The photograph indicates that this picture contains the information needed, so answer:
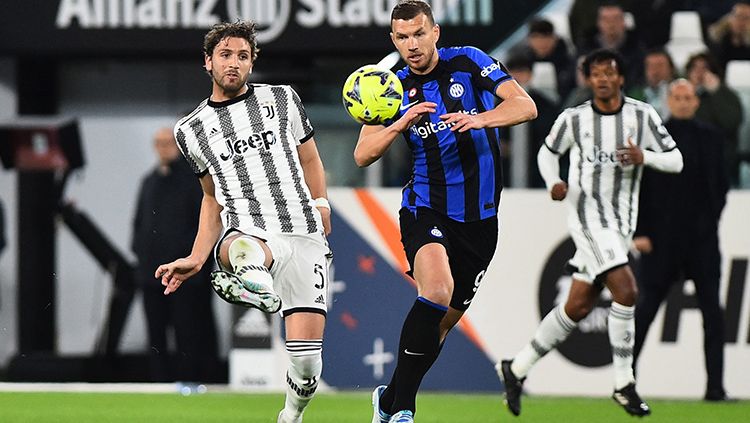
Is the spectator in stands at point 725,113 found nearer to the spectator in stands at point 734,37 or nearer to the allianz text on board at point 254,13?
the spectator in stands at point 734,37

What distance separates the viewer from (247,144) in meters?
6.87

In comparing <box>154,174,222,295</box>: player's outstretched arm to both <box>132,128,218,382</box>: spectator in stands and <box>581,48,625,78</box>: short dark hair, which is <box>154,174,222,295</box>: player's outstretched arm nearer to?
<box>581,48,625,78</box>: short dark hair

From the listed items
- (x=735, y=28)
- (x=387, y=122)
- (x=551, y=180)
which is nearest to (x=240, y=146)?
(x=387, y=122)

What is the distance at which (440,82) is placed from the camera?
22.8ft

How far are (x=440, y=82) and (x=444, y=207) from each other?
57 centimetres

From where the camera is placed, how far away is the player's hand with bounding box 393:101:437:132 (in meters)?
6.29

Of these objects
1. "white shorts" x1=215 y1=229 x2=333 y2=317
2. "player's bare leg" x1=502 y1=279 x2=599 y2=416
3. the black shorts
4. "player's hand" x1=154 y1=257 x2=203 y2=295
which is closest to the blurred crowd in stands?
"player's bare leg" x1=502 y1=279 x2=599 y2=416

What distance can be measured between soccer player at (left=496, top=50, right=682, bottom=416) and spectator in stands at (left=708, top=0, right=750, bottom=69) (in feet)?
10.0

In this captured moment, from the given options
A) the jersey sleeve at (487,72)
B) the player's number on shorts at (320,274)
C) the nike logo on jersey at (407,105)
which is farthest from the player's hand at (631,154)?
the player's number on shorts at (320,274)

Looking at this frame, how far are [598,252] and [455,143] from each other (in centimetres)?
193

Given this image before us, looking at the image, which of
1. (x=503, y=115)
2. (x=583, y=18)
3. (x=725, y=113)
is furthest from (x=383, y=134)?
(x=583, y=18)

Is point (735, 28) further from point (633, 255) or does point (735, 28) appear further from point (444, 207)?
point (444, 207)

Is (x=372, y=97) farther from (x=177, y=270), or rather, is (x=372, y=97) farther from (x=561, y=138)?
(x=561, y=138)

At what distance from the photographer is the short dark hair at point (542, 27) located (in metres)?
11.4
